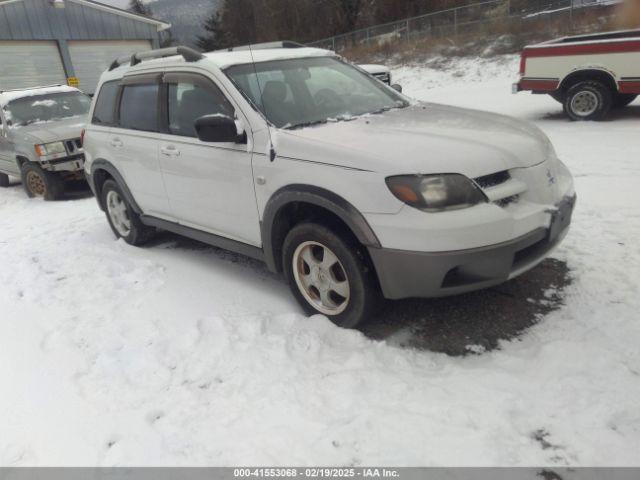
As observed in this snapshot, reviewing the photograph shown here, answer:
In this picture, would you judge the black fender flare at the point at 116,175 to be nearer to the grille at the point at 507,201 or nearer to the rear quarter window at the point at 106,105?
the rear quarter window at the point at 106,105

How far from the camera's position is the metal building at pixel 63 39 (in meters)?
17.8

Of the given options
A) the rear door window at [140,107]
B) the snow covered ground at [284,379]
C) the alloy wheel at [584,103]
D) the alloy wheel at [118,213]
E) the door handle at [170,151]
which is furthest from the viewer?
the alloy wheel at [584,103]

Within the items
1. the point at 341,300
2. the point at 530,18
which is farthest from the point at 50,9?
the point at 341,300

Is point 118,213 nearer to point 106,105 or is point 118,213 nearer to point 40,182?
point 106,105

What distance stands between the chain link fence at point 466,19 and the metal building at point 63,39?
1208cm

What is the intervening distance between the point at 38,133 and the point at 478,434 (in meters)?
8.61

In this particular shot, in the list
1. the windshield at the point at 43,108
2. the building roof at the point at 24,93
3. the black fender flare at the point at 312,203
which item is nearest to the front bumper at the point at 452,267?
the black fender flare at the point at 312,203

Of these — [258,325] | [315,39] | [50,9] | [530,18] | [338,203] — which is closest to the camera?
[338,203]

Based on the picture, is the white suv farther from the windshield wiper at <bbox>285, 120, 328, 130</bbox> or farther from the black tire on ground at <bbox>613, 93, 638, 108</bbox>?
the black tire on ground at <bbox>613, 93, 638, 108</bbox>

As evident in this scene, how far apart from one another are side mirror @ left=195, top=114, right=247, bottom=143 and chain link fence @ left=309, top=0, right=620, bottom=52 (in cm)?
1876

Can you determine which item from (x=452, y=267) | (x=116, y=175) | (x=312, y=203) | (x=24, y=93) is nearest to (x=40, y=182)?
(x=24, y=93)

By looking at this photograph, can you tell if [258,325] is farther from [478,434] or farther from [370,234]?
[478,434]

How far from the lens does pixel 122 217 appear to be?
5.50m

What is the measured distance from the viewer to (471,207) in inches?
110
